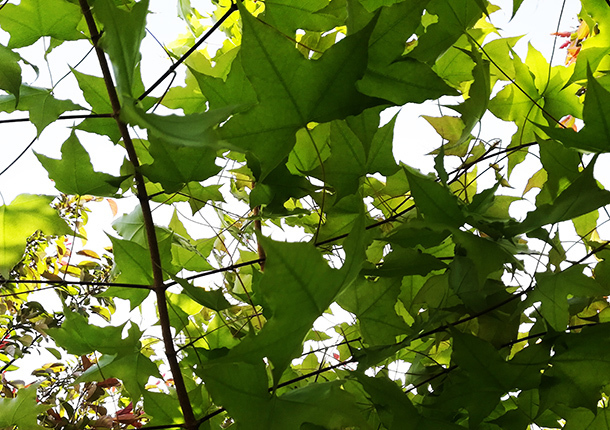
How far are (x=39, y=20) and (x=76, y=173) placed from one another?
12 cm

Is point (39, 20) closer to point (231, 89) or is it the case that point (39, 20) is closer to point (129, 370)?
point (231, 89)

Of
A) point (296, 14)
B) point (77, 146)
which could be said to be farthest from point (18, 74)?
point (296, 14)

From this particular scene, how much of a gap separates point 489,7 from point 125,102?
0.37 m

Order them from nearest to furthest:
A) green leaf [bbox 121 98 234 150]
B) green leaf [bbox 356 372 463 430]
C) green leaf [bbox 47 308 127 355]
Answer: green leaf [bbox 121 98 234 150] < green leaf [bbox 356 372 463 430] < green leaf [bbox 47 308 127 355]

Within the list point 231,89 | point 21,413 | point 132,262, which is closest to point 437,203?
point 231,89

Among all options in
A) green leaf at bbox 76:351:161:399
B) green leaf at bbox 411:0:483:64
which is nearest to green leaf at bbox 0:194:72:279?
green leaf at bbox 76:351:161:399

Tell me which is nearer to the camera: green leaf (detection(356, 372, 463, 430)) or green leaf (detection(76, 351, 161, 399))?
green leaf (detection(356, 372, 463, 430))

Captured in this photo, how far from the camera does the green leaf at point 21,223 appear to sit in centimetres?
43

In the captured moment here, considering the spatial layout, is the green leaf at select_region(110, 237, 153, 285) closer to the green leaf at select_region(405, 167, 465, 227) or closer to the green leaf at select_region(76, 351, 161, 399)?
the green leaf at select_region(76, 351, 161, 399)

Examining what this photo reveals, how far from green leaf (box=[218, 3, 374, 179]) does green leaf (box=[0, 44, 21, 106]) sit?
0.16 metres

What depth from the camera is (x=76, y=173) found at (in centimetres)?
40

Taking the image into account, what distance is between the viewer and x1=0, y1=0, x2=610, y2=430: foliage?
27cm

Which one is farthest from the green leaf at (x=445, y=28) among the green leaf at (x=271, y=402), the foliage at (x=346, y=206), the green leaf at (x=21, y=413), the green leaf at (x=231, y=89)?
the green leaf at (x=21, y=413)

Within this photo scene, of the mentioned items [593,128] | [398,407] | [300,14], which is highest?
[300,14]
